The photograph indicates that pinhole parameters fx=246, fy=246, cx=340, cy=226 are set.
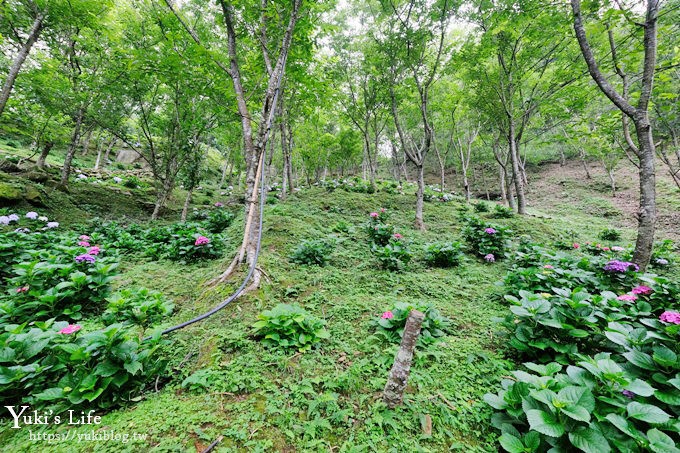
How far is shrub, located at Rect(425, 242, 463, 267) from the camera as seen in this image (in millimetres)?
5586

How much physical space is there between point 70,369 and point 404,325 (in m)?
3.18

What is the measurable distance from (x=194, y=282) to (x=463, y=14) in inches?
449

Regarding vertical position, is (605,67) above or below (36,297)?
above

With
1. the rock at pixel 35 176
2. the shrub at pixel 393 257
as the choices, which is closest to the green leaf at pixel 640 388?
the shrub at pixel 393 257

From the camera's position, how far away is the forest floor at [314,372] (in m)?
1.75

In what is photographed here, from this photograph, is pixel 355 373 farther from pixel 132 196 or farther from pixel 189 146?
pixel 132 196

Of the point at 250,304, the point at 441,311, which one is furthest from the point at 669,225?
the point at 250,304

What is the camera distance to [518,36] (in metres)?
9.05

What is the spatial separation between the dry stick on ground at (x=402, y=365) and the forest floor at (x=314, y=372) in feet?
0.33

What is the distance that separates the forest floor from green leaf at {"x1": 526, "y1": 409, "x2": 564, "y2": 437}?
440 mm

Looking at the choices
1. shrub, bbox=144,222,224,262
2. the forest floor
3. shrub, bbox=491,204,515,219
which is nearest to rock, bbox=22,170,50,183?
shrub, bbox=144,222,224,262

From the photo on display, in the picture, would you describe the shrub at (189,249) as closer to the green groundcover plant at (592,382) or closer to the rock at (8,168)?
the green groundcover plant at (592,382)

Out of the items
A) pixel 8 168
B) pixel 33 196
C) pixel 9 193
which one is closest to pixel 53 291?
pixel 9 193

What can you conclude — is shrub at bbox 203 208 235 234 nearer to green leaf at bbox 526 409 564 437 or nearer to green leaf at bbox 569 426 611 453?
green leaf at bbox 526 409 564 437
